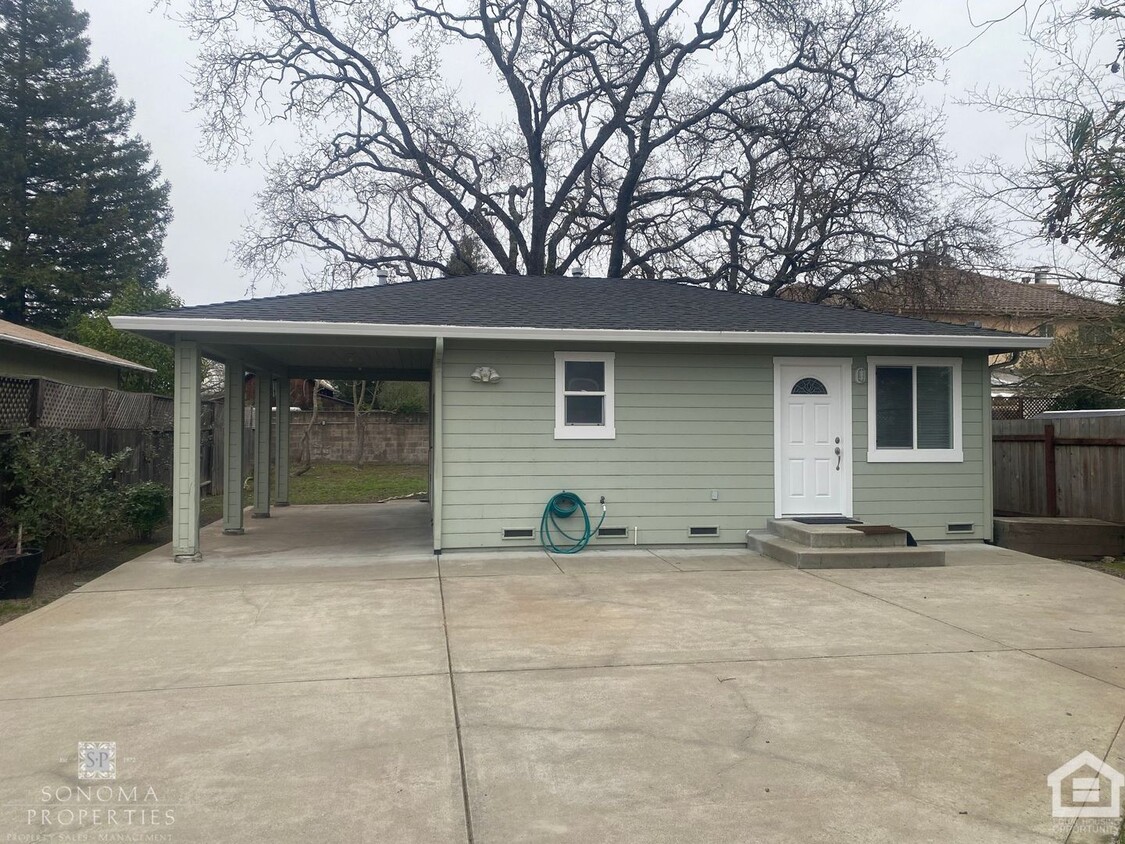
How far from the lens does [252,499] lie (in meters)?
15.5

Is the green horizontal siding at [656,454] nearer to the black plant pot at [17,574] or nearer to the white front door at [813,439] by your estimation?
the white front door at [813,439]

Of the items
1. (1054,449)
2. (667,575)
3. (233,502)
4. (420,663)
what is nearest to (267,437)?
(233,502)

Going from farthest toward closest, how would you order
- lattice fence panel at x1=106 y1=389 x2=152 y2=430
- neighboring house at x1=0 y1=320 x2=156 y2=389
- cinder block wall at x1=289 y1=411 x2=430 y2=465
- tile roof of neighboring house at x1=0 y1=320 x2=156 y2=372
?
1. cinder block wall at x1=289 y1=411 x2=430 y2=465
2. neighboring house at x1=0 y1=320 x2=156 y2=389
3. tile roof of neighboring house at x1=0 y1=320 x2=156 y2=372
4. lattice fence panel at x1=106 y1=389 x2=152 y2=430

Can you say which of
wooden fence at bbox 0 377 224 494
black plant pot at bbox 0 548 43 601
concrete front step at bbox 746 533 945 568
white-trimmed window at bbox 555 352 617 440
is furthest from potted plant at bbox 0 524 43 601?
concrete front step at bbox 746 533 945 568

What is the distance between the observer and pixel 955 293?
56.2 feet

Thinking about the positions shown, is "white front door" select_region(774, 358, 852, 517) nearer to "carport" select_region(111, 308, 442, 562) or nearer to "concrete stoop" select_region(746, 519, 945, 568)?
"concrete stoop" select_region(746, 519, 945, 568)

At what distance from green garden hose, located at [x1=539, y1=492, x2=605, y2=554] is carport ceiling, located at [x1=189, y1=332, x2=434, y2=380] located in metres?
2.25

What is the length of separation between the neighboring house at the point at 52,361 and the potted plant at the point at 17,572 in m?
5.28

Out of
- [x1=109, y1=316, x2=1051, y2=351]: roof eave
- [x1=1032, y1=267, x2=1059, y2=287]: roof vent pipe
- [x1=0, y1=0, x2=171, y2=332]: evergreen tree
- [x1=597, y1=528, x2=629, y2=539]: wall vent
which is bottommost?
A: [x1=597, y1=528, x2=629, y2=539]: wall vent

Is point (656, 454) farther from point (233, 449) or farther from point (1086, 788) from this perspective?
point (1086, 788)

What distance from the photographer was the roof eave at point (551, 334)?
795 cm

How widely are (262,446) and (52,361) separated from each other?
15.3 feet

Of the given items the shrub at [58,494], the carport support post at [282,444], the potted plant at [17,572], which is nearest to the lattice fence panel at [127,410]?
the carport support post at [282,444]

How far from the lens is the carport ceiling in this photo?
8.56 meters
